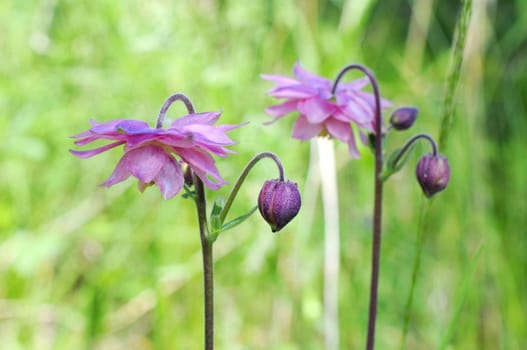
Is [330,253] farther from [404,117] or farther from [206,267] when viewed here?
[206,267]

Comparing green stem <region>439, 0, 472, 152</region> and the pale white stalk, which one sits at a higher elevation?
green stem <region>439, 0, 472, 152</region>

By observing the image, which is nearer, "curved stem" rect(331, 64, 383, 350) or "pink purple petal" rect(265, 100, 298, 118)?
"curved stem" rect(331, 64, 383, 350)

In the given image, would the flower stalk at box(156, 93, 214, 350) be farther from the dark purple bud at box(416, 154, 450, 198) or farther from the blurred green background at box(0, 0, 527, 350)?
the blurred green background at box(0, 0, 527, 350)

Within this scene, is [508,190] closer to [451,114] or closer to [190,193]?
[451,114]

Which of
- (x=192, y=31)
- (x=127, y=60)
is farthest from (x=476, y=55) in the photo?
(x=127, y=60)

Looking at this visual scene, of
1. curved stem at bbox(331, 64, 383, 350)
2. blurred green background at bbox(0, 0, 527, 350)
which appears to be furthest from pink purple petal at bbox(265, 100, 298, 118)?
blurred green background at bbox(0, 0, 527, 350)

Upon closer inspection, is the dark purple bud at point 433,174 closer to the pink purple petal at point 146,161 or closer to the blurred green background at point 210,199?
the pink purple petal at point 146,161

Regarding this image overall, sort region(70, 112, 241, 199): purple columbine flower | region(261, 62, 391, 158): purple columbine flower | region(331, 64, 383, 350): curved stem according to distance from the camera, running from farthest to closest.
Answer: region(261, 62, 391, 158): purple columbine flower → region(331, 64, 383, 350): curved stem → region(70, 112, 241, 199): purple columbine flower
